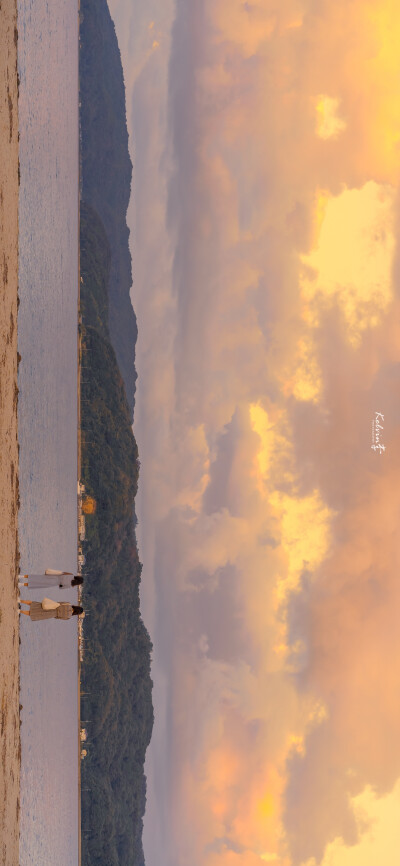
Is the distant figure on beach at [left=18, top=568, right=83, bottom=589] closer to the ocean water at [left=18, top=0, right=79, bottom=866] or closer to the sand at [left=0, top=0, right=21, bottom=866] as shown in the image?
the sand at [left=0, top=0, right=21, bottom=866]

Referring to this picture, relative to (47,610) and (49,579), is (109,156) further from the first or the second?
(47,610)

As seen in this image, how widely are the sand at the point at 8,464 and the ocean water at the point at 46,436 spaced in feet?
16.5

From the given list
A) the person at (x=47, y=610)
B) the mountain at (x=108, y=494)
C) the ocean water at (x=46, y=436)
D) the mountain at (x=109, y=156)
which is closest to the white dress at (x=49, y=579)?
the person at (x=47, y=610)

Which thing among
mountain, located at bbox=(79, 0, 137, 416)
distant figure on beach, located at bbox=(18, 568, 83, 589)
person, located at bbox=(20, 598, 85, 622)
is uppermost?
mountain, located at bbox=(79, 0, 137, 416)

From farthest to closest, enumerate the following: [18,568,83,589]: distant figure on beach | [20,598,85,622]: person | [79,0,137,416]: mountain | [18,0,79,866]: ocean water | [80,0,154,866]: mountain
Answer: [79,0,137,416]: mountain
[80,0,154,866]: mountain
[18,0,79,866]: ocean water
[18,568,83,589]: distant figure on beach
[20,598,85,622]: person

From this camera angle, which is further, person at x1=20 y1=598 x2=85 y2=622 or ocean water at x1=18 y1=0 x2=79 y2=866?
ocean water at x1=18 y1=0 x2=79 y2=866

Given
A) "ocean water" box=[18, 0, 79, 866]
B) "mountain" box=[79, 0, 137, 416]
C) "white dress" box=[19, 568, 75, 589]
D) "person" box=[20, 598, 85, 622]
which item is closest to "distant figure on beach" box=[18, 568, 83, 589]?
"white dress" box=[19, 568, 75, 589]

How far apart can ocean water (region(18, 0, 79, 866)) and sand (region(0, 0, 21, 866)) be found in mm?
5040

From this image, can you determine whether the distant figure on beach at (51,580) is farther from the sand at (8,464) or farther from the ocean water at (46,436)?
the ocean water at (46,436)

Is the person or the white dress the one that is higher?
the white dress

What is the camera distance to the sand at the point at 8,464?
15805 millimetres

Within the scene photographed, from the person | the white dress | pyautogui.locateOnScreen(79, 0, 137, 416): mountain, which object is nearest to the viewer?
the person

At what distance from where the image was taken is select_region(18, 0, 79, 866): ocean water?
23.1 metres

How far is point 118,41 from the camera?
54594 mm
